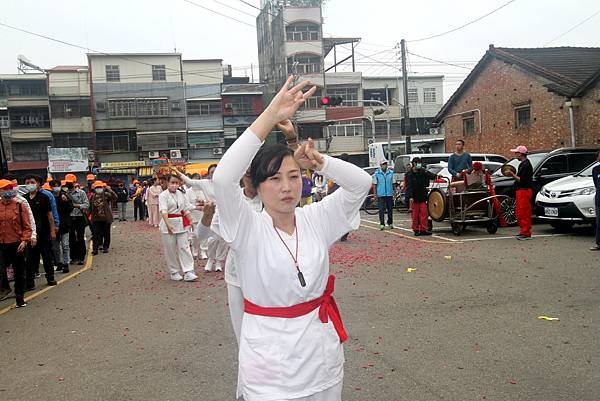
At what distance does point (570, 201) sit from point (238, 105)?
4109 centimetres

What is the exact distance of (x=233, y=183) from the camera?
7.66ft

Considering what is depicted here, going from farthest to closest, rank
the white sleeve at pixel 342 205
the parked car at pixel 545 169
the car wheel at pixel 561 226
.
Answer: the parked car at pixel 545 169
the car wheel at pixel 561 226
the white sleeve at pixel 342 205

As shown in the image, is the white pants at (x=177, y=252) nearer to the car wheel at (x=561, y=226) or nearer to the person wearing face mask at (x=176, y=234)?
the person wearing face mask at (x=176, y=234)

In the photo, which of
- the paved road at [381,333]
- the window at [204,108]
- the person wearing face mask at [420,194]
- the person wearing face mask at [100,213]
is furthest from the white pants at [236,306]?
the window at [204,108]

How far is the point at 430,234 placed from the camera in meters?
14.0

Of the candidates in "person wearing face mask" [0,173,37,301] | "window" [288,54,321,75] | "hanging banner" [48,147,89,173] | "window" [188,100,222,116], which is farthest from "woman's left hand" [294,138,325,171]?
"window" [188,100,222,116]

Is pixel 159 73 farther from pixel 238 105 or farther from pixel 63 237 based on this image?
pixel 63 237

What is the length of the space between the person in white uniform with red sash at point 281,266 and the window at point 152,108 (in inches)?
1966

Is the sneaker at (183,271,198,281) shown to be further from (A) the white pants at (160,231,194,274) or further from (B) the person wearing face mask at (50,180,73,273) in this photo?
(B) the person wearing face mask at (50,180,73,273)

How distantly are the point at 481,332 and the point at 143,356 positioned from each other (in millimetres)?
3457

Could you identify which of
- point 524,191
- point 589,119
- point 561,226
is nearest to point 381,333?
point 524,191

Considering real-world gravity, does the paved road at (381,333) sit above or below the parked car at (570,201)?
below

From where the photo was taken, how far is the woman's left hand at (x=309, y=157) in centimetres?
249

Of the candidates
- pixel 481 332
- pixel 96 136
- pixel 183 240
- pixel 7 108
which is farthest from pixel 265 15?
pixel 481 332
